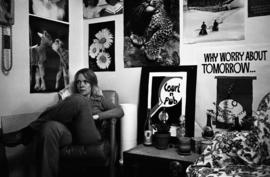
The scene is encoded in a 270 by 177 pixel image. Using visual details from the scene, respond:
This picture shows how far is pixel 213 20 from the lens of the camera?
236cm

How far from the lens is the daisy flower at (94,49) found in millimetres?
3010

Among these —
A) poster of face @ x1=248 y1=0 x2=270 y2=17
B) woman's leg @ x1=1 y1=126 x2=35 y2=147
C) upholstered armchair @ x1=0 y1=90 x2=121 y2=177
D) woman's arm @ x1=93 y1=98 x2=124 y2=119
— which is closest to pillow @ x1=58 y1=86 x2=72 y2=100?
upholstered armchair @ x1=0 y1=90 x2=121 y2=177

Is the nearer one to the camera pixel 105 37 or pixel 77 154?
pixel 77 154

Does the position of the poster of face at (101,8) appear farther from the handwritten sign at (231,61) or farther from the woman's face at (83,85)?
the handwritten sign at (231,61)

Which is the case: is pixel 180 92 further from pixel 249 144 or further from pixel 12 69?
pixel 12 69

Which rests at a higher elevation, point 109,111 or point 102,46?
point 102,46

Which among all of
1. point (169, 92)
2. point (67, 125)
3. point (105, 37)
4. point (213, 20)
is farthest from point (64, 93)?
point (213, 20)

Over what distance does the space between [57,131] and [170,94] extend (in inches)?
42.5

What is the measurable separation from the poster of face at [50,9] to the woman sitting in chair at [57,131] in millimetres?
1013

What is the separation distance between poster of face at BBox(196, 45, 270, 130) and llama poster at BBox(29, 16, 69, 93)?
1.42 metres

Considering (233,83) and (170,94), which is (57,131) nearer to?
(170,94)

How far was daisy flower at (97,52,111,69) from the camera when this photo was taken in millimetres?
2939

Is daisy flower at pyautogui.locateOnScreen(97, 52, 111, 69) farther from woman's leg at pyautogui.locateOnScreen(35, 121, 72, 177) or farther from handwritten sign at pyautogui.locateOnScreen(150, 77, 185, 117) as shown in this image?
woman's leg at pyautogui.locateOnScreen(35, 121, 72, 177)

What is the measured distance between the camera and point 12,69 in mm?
2402
